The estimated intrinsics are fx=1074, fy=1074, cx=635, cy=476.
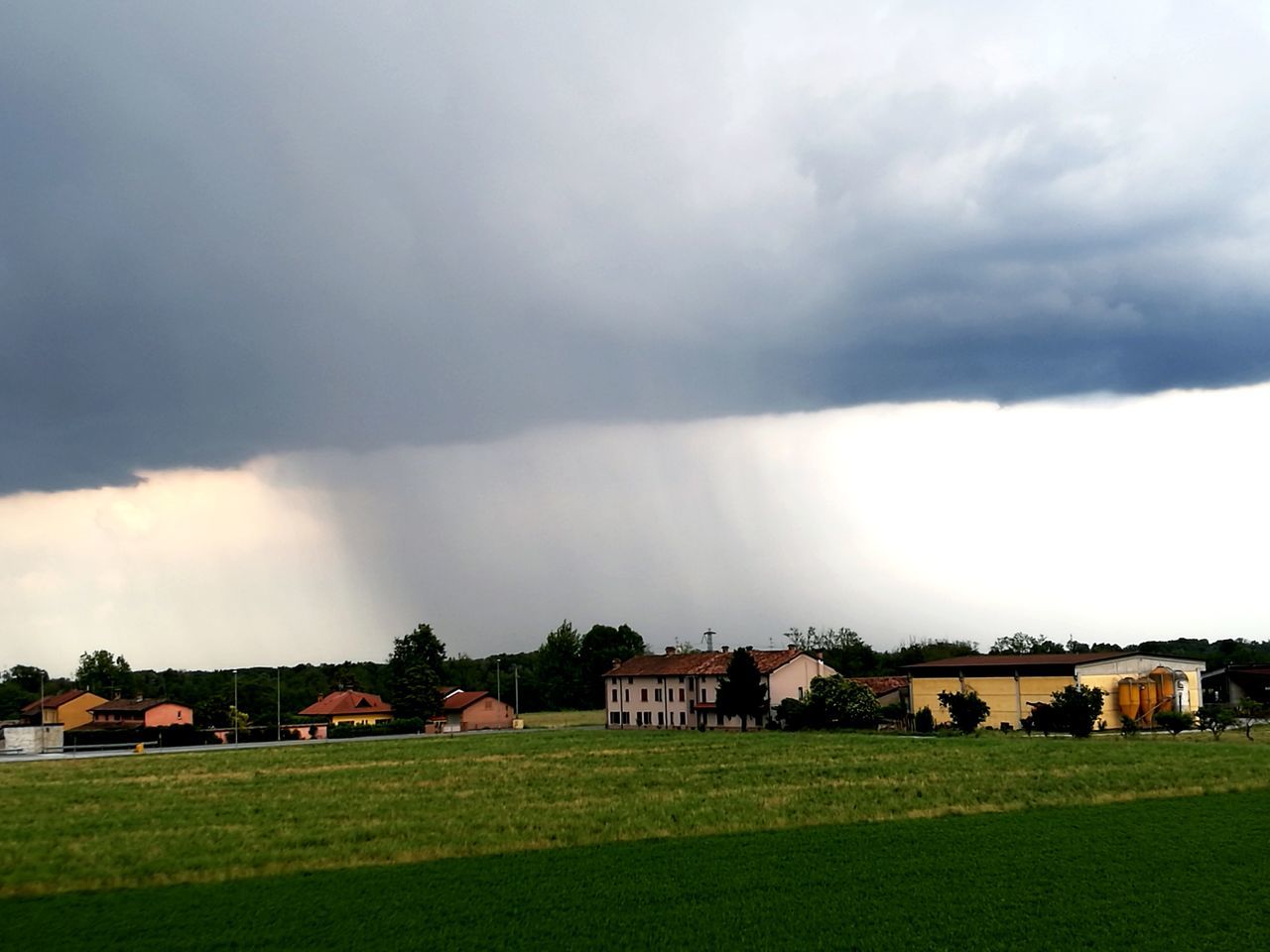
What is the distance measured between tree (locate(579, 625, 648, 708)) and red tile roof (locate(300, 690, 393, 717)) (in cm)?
3653

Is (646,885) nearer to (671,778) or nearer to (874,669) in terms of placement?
(671,778)

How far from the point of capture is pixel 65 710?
125125 millimetres

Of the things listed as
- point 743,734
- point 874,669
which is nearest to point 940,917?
point 743,734

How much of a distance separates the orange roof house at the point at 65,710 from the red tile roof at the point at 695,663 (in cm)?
6603

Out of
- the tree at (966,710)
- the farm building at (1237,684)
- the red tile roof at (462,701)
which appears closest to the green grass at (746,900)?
the tree at (966,710)

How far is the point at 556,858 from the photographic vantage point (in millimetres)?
27047

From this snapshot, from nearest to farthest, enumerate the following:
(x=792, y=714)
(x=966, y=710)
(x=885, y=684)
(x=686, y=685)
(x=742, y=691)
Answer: (x=966, y=710) → (x=792, y=714) → (x=742, y=691) → (x=885, y=684) → (x=686, y=685)

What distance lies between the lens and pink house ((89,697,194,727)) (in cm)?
11769

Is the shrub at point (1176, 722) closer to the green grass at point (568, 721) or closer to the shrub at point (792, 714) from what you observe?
the shrub at point (792, 714)

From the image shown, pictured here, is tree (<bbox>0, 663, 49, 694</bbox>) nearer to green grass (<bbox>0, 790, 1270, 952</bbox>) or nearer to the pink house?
the pink house

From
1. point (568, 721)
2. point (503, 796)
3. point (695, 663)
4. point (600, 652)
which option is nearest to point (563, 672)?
point (600, 652)

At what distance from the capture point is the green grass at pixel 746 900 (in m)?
19.2

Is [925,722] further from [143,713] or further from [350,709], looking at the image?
[143,713]

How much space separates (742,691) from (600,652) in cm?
6637
